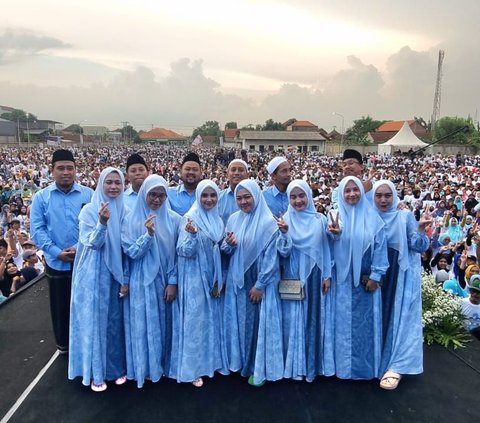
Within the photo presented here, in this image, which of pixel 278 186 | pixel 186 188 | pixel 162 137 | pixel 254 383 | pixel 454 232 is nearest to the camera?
pixel 254 383

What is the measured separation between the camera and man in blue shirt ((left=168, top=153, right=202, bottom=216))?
3910 millimetres

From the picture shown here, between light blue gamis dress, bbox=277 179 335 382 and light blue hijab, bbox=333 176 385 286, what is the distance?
3.9 inches

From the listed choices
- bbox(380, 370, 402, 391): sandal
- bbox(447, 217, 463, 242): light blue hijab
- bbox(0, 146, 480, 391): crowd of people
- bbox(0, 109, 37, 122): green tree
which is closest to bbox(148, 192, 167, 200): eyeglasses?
bbox(0, 146, 480, 391): crowd of people

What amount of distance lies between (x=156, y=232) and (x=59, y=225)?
102 cm

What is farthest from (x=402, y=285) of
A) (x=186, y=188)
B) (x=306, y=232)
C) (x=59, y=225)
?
(x=59, y=225)

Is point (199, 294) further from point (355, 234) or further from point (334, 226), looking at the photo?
point (355, 234)

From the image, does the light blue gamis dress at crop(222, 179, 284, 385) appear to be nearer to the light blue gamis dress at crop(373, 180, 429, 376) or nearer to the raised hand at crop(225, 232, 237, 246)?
the raised hand at crop(225, 232, 237, 246)

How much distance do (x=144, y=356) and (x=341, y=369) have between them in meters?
1.55

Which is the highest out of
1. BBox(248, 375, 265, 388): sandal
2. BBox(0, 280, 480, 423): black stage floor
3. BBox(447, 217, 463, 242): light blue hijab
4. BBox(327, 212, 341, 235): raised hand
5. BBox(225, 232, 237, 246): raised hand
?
BBox(327, 212, 341, 235): raised hand

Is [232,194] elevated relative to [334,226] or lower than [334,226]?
elevated

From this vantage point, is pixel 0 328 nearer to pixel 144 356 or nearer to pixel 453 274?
pixel 144 356

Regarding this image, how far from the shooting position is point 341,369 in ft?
10.3

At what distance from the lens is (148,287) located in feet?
9.77

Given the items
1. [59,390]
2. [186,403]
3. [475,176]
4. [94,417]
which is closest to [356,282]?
[186,403]
